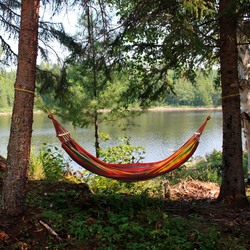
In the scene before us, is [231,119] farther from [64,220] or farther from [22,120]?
[22,120]

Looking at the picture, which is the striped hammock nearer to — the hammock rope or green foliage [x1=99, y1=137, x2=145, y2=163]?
the hammock rope

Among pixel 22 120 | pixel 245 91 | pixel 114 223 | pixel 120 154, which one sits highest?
pixel 245 91

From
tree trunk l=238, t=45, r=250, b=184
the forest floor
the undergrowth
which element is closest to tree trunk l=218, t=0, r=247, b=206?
the forest floor

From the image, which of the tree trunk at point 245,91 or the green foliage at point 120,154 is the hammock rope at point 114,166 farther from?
the tree trunk at point 245,91

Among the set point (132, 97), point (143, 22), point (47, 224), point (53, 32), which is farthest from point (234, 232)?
point (53, 32)

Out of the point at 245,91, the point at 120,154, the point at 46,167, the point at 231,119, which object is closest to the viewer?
the point at 231,119

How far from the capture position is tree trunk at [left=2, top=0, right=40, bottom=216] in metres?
2.10

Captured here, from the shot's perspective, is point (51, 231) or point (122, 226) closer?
point (51, 231)

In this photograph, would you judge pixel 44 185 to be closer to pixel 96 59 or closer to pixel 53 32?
pixel 96 59

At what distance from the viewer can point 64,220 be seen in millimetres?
2186

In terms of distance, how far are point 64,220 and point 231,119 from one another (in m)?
1.78

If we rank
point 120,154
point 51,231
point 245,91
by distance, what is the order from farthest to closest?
point 245,91, point 120,154, point 51,231

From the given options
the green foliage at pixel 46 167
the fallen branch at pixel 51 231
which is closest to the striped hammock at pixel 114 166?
the fallen branch at pixel 51 231

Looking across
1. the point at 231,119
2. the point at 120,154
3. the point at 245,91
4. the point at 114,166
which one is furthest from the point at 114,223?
the point at 245,91
